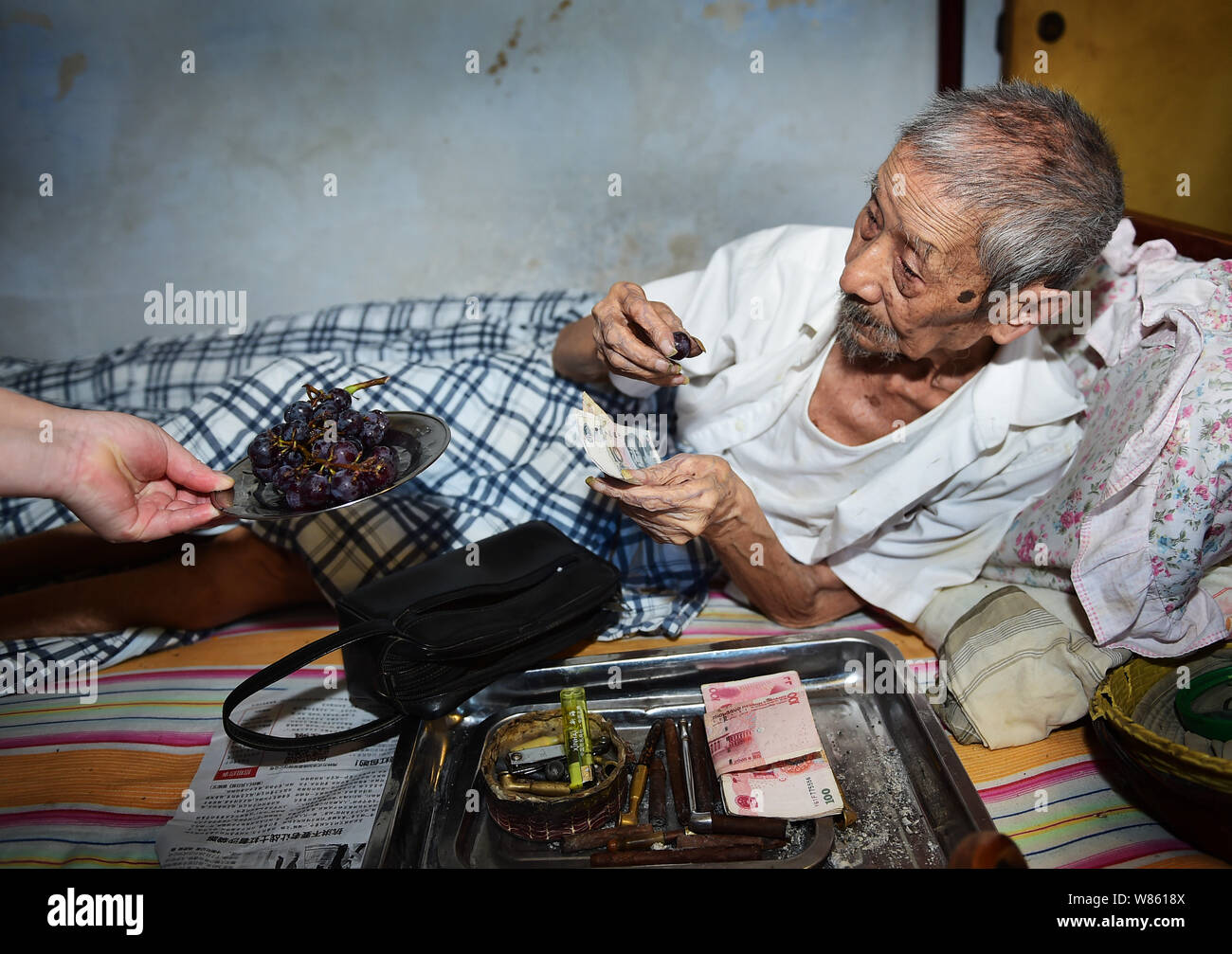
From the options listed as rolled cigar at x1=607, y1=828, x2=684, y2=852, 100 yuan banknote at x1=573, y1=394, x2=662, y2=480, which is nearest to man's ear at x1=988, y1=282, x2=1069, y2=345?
100 yuan banknote at x1=573, y1=394, x2=662, y2=480

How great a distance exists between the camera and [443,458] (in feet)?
7.01

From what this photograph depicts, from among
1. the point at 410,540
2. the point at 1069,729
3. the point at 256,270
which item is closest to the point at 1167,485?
the point at 1069,729

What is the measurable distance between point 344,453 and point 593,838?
2.38ft

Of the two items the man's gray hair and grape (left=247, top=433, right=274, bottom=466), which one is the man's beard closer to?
the man's gray hair

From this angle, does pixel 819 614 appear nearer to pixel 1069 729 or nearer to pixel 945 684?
pixel 945 684

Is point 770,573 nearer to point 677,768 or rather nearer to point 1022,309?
point 677,768

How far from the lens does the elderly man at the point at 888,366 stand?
1509 mm

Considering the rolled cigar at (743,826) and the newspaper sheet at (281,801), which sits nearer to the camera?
the rolled cigar at (743,826)

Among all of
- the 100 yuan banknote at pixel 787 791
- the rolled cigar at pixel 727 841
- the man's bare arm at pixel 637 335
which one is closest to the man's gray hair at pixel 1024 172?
the man's bare arm at pixel 637 335

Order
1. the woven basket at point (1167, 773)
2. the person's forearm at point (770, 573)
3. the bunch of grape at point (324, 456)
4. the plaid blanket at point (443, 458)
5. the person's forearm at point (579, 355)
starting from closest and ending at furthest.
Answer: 1. the woven basket at point (1167, 773)
2. the bunch of grape at point (324, 456)
3. the person's forearm at point (770, 573)
4. the plaid blanket at point (443, 458)
5. the person's forearm at point (579, 355)

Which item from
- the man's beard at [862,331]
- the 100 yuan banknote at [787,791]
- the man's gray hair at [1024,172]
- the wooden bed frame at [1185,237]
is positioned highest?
the man's gray hair at [1024,172]

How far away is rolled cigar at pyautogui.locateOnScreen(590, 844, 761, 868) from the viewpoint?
1310 mm

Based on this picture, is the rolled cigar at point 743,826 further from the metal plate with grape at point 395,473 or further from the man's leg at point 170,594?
the man's leg at point 170,594
